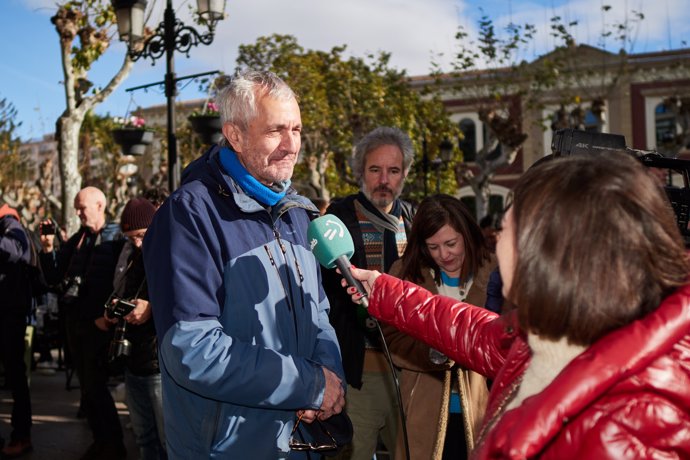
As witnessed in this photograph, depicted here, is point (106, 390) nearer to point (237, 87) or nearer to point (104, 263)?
point (104, 263)

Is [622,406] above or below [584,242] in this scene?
below

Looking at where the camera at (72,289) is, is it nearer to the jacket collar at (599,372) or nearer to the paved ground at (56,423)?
the paved ground at (56,423)

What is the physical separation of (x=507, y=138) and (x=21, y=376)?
61.1 feet

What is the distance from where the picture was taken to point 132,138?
1026 cm

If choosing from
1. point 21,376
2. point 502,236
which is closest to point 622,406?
point 502,236

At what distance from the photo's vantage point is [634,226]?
1.42 m

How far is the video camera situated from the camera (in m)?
2.23

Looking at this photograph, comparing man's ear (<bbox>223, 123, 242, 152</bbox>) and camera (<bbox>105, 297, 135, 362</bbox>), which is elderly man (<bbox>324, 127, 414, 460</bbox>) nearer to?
man's ear (<bbox>223, 123, 242, 152</bbox>)

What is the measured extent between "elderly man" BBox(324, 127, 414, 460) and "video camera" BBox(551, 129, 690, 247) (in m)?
1.62

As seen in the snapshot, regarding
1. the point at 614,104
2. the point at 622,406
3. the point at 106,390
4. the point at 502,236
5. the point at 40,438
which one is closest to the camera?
the point at 622,406

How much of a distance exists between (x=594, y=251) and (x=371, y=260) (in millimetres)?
2742

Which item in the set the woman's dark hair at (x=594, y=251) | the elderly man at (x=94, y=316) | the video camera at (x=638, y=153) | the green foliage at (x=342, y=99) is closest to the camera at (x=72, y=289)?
the elderly man at (x=94, y=316)

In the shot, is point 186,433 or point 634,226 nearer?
point 634,226

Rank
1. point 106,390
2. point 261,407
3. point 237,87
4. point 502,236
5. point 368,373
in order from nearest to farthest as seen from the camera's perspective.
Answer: point 502,236 → point 261,407 → point 237,87 → point 368,373 → point 106,390
